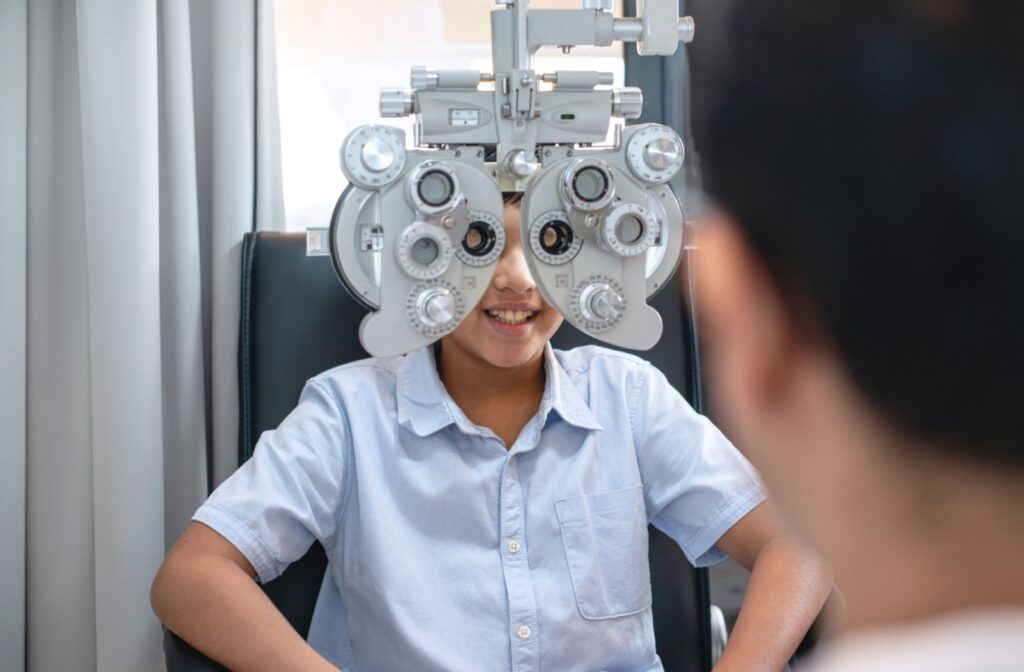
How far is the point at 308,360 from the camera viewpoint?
145 cm

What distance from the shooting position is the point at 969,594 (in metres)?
0.39

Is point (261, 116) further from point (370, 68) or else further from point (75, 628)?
point (75, 628)

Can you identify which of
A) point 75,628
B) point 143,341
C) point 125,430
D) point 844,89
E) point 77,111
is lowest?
point 75,628

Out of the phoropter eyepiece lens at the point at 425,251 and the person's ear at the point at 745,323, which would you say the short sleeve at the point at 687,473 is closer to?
the phoropter eyepiece lens at the point at 425,251

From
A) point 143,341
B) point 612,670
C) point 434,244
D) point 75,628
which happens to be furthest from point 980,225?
point 75,628

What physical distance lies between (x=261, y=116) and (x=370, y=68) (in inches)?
10.1

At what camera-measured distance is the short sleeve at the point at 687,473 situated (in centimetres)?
128

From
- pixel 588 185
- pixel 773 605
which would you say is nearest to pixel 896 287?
pixel 588 185

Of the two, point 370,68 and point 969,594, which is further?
point 370,68

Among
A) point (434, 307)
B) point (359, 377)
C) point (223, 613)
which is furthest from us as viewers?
point (359, 377)

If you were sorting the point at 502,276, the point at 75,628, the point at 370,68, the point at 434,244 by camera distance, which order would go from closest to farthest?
the point at 434,244 < the point at 502,276 < the point at 75,628 < the point at 370,68

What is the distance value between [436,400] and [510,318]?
0.14m

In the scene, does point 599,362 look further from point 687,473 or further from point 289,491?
point 289,491

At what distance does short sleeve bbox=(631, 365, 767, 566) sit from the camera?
50.6 inches
